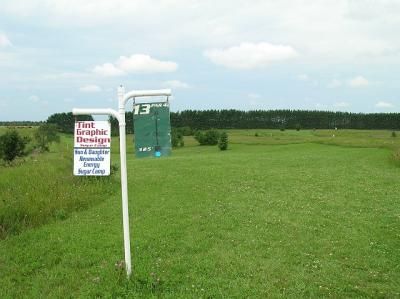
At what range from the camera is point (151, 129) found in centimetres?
597

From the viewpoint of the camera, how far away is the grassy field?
5891 mm

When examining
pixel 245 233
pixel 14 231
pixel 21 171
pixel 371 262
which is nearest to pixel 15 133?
pixel 21 171

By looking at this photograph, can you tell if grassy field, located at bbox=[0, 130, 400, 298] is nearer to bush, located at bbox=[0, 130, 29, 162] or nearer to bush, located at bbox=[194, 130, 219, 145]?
bush, located at bbox=[0, 130, 29, 162]

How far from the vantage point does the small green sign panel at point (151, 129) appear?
233 inches

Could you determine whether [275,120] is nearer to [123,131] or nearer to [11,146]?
[11,146]

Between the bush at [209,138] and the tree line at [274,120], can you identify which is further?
the tree line at [274,120]

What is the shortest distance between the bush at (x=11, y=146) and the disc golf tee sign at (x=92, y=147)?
31098mm

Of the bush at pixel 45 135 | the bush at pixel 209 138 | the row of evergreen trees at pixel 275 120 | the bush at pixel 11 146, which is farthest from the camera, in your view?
the row of evergreen trees at pixel 275 120

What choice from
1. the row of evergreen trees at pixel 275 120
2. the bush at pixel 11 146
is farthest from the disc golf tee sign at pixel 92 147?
the row of evergreen trees at pixel 275 120

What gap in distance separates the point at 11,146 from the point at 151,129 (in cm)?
3366

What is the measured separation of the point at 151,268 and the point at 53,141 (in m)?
41.9

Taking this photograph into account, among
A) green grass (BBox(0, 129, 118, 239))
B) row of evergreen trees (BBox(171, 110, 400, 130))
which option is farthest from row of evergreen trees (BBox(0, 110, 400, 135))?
green grass (BBox(0, 129, 118, 239))

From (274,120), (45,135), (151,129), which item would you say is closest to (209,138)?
(45,135)

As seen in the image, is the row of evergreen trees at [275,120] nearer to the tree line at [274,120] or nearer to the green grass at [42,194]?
the tree line at [274,120]
